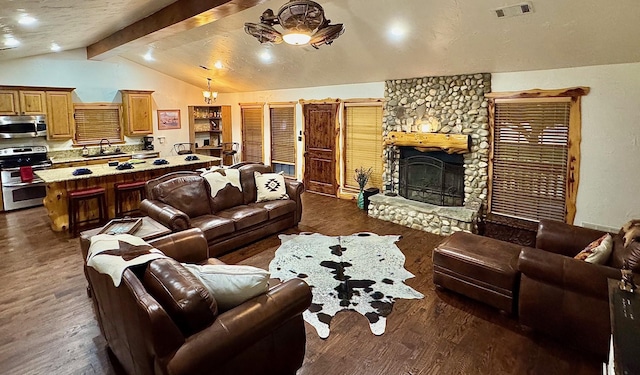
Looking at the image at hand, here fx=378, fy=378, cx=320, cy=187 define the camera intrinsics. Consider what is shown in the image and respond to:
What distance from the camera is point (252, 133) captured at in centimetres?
984

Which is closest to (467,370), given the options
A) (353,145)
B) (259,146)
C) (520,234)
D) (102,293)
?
(102,293)

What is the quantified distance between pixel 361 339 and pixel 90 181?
5176mm

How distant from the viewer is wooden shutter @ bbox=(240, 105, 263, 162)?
962 cm

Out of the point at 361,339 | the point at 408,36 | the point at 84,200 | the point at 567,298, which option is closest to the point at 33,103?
the point at 84,200

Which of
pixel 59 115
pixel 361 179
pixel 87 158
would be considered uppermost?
pixel 59 115

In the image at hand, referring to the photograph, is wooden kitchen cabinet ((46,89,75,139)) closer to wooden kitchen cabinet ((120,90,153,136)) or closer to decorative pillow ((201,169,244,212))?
wooden kitchen cabinet ((120,90,153,136))

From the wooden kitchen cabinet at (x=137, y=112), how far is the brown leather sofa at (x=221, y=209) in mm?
4316

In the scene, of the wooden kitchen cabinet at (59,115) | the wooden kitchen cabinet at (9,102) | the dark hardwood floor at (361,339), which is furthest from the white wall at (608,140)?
the wooden kitchen cabinet at (9,102)

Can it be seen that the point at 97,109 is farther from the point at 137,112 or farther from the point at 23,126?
the point at 23,126

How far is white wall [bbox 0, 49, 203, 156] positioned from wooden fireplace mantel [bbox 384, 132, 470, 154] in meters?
5.82

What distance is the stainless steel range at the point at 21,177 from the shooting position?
6840 mm

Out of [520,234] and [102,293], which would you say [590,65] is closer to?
[520,234]

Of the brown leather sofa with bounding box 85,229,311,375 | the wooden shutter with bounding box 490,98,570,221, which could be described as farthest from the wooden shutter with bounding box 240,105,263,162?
the brown leather sofa with bounding box 85,229,311,375

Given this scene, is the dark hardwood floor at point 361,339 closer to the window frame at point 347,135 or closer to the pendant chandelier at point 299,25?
the pendant chandelier at point 299,25
